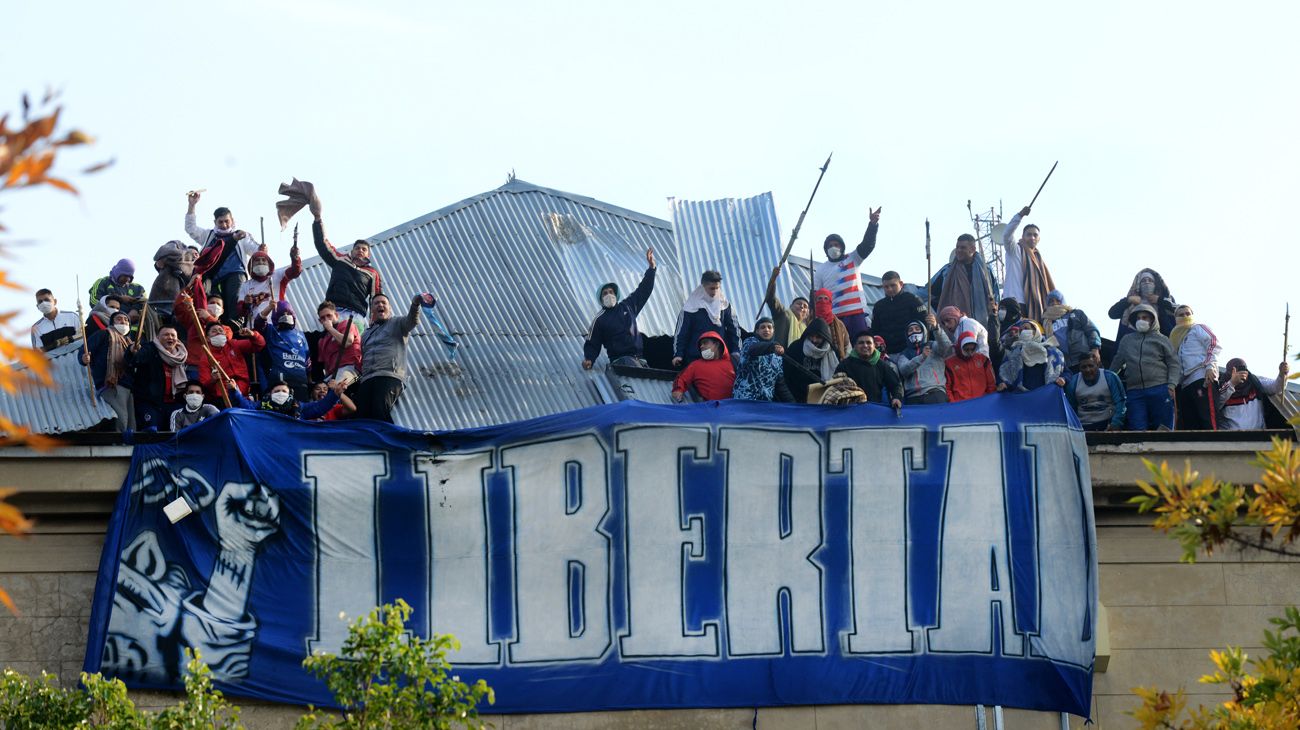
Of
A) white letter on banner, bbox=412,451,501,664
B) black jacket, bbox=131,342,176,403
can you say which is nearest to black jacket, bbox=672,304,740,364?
white letter on banner, bbox=412,451,501,664

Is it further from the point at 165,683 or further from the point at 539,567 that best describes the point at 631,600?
A: the point at 165,683

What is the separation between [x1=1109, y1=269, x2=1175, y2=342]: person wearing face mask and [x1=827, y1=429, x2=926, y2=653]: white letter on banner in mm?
3655

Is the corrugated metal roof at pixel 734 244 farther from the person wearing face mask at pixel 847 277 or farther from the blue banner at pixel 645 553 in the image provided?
the blue banner at pixel 645 553

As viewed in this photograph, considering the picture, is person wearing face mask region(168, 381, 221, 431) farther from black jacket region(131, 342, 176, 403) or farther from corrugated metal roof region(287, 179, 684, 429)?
corrugated metal roof region(287, 179, 684, 429)

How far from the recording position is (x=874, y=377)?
1748 centimetres

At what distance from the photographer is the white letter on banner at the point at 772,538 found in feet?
53.3

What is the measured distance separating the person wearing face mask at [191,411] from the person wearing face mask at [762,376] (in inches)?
185

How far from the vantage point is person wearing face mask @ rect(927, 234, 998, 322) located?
19.9 meters

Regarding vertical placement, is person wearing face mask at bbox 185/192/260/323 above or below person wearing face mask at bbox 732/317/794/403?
above

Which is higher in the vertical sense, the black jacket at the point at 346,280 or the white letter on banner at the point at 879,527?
the black jacket at the point at 346,280

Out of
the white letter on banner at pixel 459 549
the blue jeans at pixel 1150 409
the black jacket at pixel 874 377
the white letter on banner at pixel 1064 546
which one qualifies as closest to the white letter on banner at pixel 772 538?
the black jacket at pixel 874 377

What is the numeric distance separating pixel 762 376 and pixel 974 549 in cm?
255

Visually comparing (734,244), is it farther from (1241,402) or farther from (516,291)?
(1241,402)

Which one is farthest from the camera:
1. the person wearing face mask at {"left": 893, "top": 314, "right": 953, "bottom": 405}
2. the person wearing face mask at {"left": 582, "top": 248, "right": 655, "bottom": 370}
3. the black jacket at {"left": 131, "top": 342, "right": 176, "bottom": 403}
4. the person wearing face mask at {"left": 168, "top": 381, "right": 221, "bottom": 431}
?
the person wearing face mask at {"left": 582, "top": 248, "right": 655, "bottom": 370}
